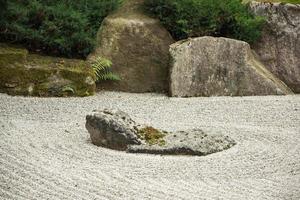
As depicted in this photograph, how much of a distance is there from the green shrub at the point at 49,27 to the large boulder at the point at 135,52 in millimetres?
407

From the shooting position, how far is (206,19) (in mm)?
13078

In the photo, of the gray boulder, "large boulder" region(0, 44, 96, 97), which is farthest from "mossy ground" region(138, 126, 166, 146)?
"large boulder" region(0, 44, 96, 97)

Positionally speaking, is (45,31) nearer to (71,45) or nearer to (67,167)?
(71,45)

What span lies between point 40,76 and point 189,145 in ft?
13.7

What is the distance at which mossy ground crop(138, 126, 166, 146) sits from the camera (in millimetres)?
8234

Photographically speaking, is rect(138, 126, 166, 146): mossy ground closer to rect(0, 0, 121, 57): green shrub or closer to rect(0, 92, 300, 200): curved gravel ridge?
rect(0, 92, 300, 200): curved gravel ridge

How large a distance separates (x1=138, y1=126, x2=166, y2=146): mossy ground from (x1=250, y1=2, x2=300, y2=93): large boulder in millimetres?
5465

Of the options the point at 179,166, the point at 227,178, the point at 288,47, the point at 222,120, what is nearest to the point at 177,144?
the point at 179,166

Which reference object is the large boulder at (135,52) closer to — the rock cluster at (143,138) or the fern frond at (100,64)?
the fern frond at (100,64)

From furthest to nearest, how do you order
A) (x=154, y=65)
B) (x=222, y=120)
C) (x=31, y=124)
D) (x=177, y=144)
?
(x=154, y=65) → (x=222, y=120) → (x=31, y=124) → (x=177, y=144)

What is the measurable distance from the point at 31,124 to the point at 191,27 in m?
4.81

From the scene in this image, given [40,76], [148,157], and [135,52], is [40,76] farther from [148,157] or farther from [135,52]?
→ [148,157]

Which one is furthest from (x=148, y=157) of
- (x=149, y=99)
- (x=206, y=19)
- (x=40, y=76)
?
(x=206, y=19)

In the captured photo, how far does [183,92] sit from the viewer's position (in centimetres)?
1198
